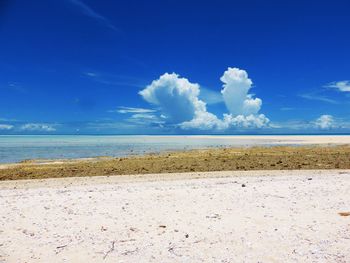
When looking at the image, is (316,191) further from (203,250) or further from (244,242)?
(203,250)

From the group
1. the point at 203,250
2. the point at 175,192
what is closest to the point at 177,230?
the point at 203,250

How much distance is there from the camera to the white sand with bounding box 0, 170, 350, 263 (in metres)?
7.26

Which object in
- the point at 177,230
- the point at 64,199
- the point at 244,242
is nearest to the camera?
the point at 244,242

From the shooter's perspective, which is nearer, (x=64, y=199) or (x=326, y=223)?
(x=326, y=223)

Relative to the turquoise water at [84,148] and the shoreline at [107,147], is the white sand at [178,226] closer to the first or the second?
the shoreline at [107,147]

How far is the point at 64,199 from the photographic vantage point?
12430 millimetres

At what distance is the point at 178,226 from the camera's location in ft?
30.0

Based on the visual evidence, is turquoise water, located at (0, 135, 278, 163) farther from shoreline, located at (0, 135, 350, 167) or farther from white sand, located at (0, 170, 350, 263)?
white sand, located at (0, 170, 350, 263)

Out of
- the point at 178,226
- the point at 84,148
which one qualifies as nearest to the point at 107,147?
the point at 84,148

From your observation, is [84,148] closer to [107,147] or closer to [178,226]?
[107,147]

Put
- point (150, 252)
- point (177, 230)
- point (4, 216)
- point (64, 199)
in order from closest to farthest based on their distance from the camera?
point (150, 252) < point (177, 230) < point (4, 216) < point (64, 199)

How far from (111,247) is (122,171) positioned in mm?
16433

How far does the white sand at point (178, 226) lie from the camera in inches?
286

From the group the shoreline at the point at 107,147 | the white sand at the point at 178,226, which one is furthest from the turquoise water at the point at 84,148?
the white sand at the point at 178,226
